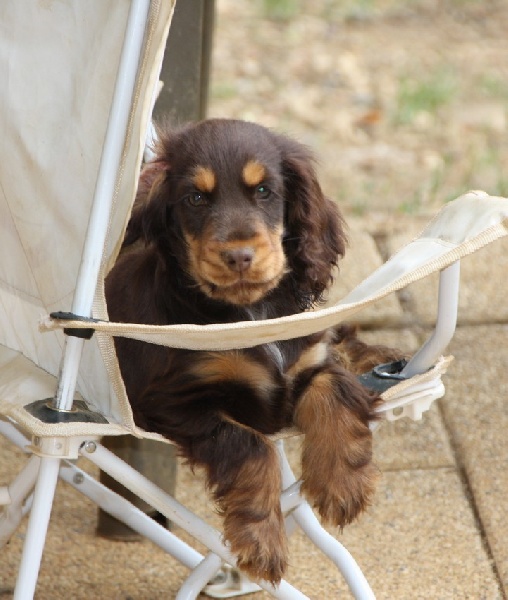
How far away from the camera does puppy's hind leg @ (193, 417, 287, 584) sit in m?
2.40

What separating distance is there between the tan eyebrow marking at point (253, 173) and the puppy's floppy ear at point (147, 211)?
23cm

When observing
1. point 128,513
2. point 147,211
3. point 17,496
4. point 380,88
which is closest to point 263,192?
point 147,211

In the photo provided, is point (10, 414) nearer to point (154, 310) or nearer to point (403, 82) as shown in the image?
point (154, 310)

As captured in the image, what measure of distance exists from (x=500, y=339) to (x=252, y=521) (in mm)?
2032

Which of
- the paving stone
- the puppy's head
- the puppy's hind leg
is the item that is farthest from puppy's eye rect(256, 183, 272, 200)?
the paving stone

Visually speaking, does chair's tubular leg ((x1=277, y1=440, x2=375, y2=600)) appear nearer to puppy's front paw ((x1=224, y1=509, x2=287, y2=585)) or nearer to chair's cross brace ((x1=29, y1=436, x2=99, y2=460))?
puppy's front paw ((x1=224, y1=509, x2=287, y2=585))

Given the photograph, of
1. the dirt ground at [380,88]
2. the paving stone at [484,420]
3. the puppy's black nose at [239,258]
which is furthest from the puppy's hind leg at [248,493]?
the dirt ground at [380,88]

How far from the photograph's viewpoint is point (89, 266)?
2.27 meters

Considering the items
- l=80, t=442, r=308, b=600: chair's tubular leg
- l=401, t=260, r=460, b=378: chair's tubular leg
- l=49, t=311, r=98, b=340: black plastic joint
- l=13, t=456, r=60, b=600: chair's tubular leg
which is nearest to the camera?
l=49, t=311, r=98, b=340: black plastic joint

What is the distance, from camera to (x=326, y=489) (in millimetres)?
2502

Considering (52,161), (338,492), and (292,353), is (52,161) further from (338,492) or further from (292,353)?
(338,492)

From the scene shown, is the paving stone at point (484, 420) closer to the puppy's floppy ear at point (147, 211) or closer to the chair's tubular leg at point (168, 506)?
the chair's tubular leg at point (168, 506)

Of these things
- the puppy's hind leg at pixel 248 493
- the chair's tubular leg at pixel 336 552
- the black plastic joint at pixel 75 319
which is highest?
the black plastic joint at pixel 75 319

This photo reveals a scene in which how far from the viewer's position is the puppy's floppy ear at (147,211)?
8.91ft
